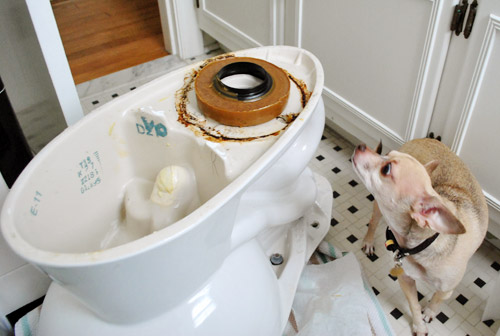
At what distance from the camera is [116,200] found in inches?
37.1

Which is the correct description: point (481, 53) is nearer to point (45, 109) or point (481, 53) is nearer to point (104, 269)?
point (104, 269)

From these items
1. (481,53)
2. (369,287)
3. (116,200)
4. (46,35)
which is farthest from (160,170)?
(481,53)

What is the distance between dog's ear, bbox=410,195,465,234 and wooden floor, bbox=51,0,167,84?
1.47 meters

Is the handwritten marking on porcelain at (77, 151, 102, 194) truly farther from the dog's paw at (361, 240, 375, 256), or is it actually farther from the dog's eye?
Answer: the dog's paw at (361, 240, 375, 256)

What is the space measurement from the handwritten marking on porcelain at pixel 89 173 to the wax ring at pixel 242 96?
0.72ft

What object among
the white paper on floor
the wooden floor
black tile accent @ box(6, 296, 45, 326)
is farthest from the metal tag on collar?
the wooden floor

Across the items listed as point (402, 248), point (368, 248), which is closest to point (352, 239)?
point (368, 248)

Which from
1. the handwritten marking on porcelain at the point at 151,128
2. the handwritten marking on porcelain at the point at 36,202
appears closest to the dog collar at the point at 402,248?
the handwritten marking on porcelain at the point at 151,128

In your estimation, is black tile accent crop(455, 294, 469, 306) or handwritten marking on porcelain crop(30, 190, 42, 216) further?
black tile accent crop(455, 294, 469, 306)

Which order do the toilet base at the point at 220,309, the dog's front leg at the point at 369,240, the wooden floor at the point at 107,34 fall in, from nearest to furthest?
the toilet base at the point at 220,309, the dog's front leg at the point at 369,240, the wooden floor at the point at 107,34

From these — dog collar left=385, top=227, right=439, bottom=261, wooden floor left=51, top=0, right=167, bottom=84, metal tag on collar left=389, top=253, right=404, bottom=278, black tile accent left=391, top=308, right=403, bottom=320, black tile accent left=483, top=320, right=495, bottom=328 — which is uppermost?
dog collar left=385, top=227, right=439, bottom=261

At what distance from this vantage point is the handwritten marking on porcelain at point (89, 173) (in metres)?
0.87

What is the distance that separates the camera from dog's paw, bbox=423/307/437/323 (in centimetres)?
106

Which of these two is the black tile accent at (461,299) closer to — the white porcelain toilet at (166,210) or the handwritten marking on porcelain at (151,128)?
the white porcelain toilet at (166,210)
